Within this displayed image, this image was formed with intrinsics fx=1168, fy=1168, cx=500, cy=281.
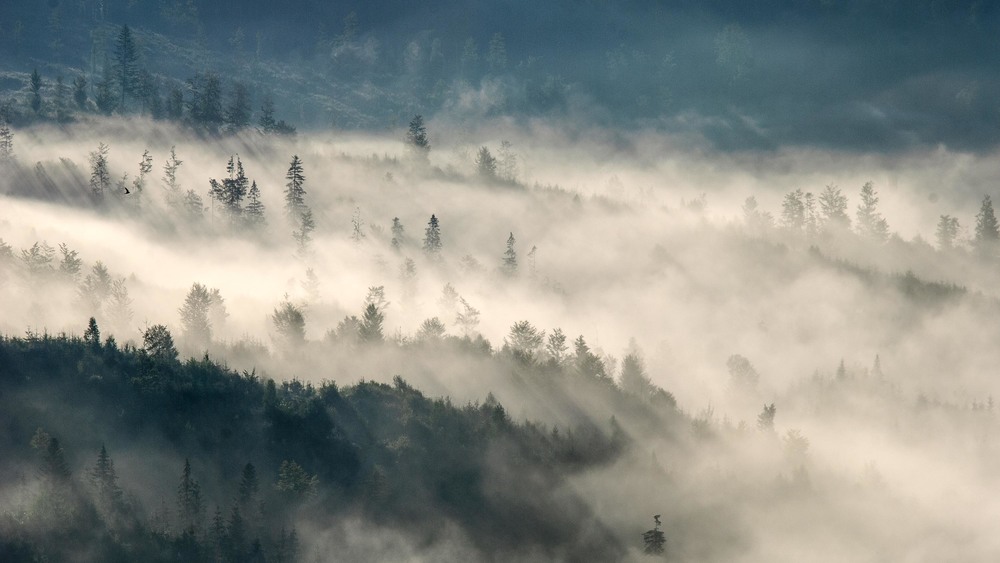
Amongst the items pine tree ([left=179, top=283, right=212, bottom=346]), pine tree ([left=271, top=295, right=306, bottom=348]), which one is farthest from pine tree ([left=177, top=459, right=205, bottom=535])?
pine tree ([left=271, top=295, right=306, bottom=348])

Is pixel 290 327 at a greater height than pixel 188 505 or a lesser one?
greater

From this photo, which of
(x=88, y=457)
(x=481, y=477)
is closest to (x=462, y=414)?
(x=481, y=477)

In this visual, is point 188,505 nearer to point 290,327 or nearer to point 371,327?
point 290,327

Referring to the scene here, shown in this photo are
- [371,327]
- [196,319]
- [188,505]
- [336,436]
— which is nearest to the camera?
[188,505]

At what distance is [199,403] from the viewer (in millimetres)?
130625

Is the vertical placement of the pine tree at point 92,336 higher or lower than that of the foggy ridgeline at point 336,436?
higher

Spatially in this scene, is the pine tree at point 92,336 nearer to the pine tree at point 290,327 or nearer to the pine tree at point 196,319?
the pine tree at point 196,319

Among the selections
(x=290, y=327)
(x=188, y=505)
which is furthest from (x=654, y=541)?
(x=188, y=505)

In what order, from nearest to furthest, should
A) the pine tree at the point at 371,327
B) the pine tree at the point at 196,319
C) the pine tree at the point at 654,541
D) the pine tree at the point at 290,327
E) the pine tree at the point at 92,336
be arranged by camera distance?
the pine tree at the point at 92,336 < the pine tree at the point at 654,541 < the pine tree at the point at 196,319 < the pine tree at the point at 290,327 < the pine tree at the point at 371,327

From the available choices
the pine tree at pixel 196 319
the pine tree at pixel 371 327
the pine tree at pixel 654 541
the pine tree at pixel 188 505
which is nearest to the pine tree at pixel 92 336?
the pine tree at pixel 196 319

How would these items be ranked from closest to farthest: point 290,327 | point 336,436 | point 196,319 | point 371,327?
point 336,436 → point 196,319 → point 290,327 → point 371,327

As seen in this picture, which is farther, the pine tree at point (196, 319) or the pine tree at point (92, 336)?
the pine tree at point (196, 319)

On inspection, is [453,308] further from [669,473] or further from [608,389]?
[669,473]

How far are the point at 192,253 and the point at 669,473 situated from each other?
289 ft
